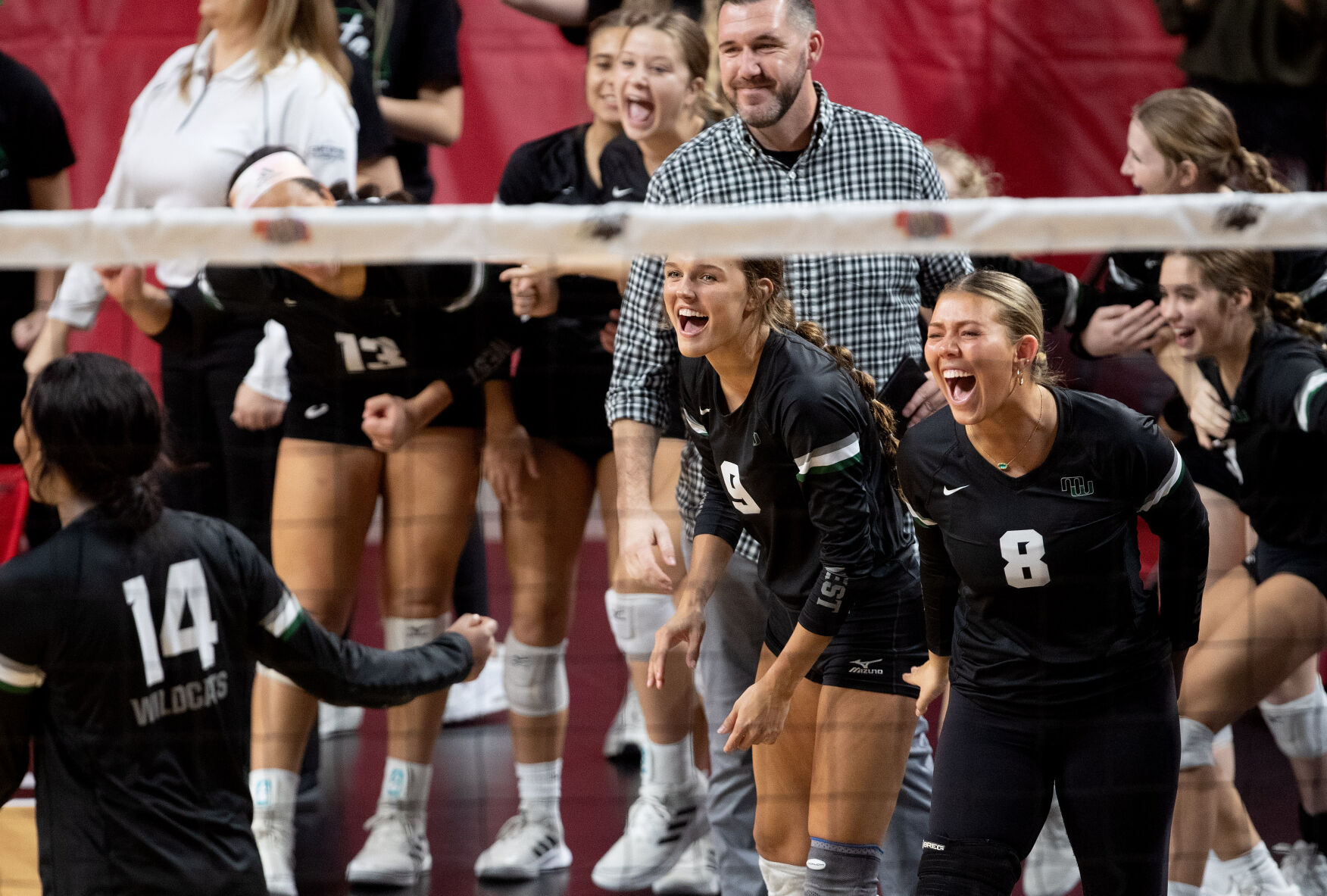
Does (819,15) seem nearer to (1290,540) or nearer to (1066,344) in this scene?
(1066,344)

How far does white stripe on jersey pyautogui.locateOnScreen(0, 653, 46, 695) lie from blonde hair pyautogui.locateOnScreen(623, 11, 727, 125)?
2021 mm

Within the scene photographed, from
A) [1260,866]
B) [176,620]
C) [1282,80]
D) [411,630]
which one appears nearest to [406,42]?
[411,630]

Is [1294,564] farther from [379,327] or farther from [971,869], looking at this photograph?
[379,327]

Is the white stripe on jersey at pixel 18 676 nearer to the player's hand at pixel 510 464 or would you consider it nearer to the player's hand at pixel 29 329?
the player's hand at pixel 510 464

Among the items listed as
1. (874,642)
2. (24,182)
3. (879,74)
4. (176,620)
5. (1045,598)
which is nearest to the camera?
(176,620)

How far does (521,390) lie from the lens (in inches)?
146

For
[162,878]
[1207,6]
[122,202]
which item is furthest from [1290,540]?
[122,202]

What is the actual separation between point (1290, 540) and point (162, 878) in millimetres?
2464

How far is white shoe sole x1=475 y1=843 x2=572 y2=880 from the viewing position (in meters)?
3.57

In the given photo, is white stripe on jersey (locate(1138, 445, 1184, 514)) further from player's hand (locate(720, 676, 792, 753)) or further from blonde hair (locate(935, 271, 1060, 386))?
player's hand (locate(720, 676, 792, 753))

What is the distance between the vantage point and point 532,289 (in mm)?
3420

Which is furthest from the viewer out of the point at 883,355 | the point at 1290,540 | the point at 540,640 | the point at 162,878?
the point at 540,640

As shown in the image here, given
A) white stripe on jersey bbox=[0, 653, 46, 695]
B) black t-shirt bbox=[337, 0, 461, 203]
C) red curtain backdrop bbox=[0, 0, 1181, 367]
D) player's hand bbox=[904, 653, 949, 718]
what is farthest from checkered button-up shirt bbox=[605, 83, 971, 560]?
red curtain backdrop bbox=[0, 0, 1181, 367]

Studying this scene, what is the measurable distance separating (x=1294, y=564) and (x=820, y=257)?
1.29 meters
